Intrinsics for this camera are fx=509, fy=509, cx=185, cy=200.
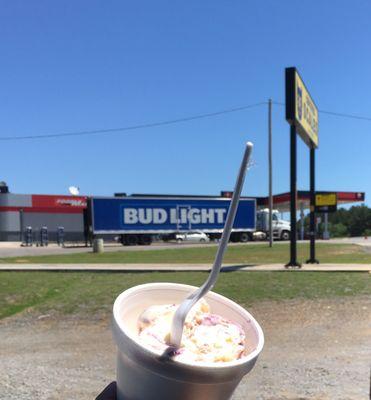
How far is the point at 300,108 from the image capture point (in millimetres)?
14961

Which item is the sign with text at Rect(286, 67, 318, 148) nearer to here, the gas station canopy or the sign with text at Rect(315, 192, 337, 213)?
the sign with text at Rect(315, 192, 337, 213)

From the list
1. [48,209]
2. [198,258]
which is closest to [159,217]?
[48,209]

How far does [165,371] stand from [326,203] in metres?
15.3

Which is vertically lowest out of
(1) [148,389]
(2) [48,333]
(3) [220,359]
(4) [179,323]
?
(2) [48,333]

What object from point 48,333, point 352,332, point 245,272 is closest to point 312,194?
point 245,272

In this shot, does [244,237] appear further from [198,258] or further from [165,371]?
[165,371]

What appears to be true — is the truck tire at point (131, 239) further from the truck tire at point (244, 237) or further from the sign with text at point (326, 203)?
the sign with text at point (326, 203)

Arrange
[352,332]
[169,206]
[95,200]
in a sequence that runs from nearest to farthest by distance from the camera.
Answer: [352,332] → [95,200] → [169,206]

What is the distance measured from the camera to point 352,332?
22.7 ft

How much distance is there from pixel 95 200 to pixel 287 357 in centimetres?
3219

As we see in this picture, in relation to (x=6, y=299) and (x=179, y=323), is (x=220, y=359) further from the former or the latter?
(x=6, y=299)

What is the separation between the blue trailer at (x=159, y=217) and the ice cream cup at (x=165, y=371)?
34.8 m

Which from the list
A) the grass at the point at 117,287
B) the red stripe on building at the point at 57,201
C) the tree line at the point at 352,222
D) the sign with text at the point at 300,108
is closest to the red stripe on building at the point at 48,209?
the red stripe on building at the point at 57,201

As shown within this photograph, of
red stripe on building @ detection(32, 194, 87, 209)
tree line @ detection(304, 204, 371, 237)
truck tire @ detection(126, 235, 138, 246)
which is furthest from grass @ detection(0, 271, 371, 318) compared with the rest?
tree line @ detection(304, 204, 371, 237)
